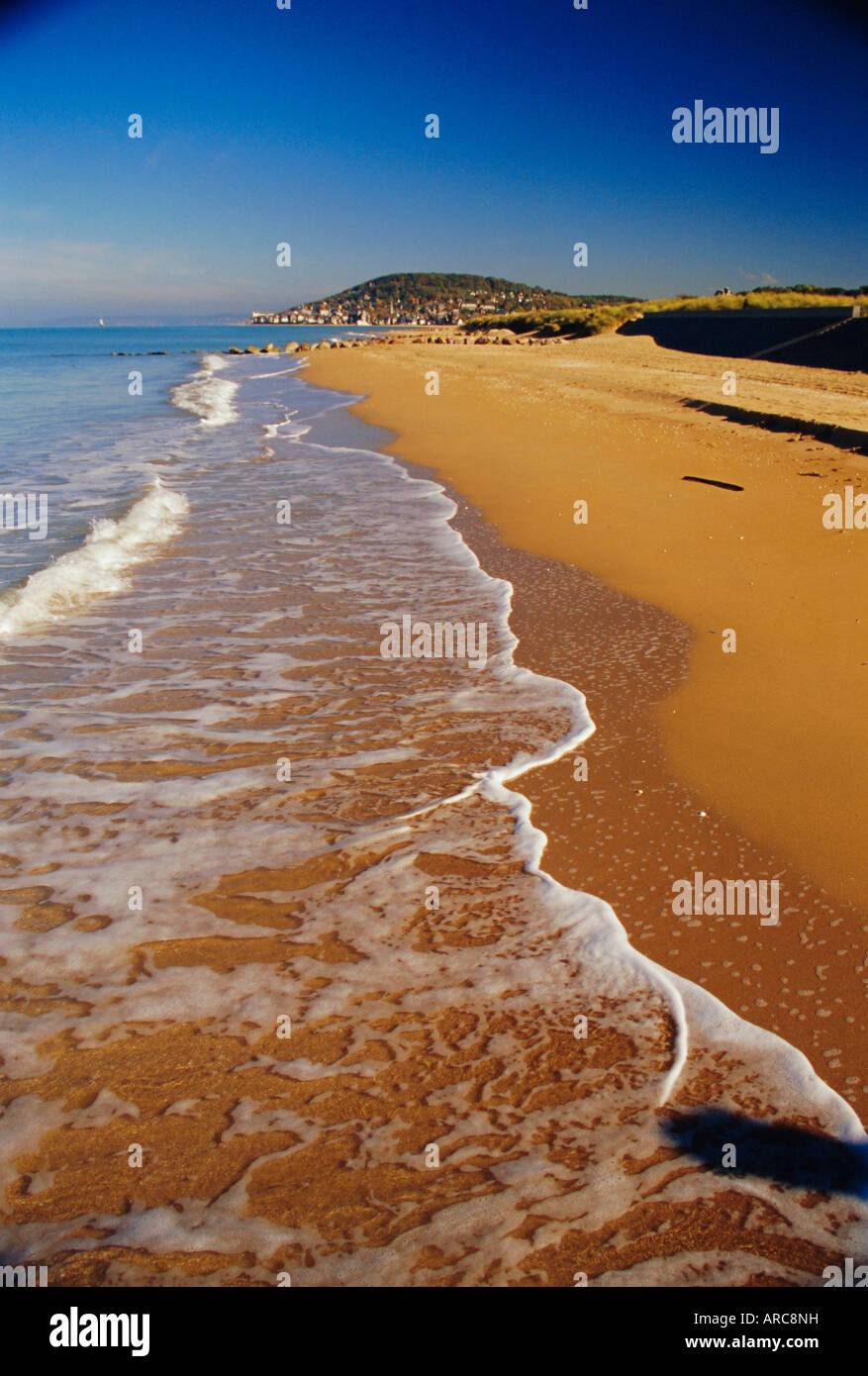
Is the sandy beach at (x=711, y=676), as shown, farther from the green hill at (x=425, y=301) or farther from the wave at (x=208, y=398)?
the green hill at (x=425, y=301)

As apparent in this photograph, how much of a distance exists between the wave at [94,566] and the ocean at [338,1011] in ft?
3.09

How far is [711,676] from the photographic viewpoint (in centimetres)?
575

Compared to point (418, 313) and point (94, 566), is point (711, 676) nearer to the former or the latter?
point (94, 566)

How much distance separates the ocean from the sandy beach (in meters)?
0.21

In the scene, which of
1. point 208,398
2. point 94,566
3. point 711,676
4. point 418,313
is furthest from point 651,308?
point 418,313

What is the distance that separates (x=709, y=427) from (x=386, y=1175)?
16060 mm

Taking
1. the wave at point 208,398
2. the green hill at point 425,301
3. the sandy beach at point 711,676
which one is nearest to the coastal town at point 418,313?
the green hill at point 425,301

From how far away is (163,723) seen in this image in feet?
17.9

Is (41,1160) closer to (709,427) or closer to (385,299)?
(709,427)

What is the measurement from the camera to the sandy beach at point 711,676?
3.32m

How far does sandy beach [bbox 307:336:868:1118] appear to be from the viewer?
3.32 meters

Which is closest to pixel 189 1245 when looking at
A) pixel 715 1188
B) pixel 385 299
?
pixel 715 1188

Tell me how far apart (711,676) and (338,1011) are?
12.2 ft

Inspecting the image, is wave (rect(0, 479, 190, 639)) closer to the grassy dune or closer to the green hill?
the grassy dune
